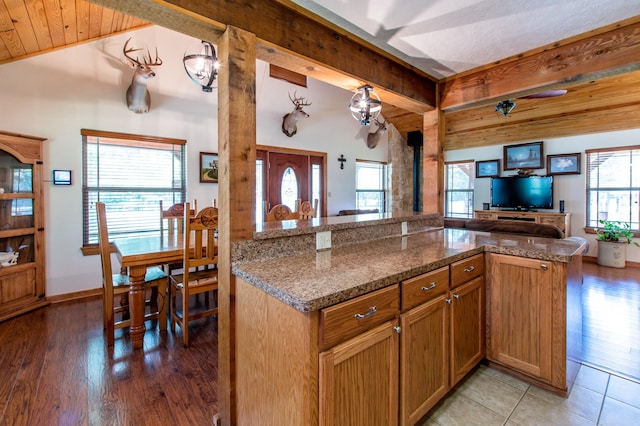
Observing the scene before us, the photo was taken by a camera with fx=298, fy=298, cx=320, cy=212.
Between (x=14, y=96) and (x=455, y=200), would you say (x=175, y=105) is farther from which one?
(x=455, y=200)

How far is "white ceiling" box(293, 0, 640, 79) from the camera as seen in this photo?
68.0 inches

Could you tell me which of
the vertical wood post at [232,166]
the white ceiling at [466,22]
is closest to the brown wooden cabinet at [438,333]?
the vertical wood post at [232,166]

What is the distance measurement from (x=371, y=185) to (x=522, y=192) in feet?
10.3

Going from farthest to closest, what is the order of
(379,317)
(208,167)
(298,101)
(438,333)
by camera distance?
(298,101), (208,167), (438,333), (379,317)

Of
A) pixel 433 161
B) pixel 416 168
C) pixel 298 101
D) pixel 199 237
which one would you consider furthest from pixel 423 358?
pixel 416 168

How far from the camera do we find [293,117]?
17.1 feet

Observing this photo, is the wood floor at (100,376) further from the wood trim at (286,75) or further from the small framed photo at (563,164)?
the small framed photo at (563,164)

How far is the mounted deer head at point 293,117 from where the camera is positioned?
5.19m

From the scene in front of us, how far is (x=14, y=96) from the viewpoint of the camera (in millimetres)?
3248

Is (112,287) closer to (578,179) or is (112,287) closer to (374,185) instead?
(374,185)

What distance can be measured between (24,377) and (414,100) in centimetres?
360

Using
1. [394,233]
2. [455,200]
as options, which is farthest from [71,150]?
[455,200]

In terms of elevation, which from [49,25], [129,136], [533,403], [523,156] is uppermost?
[49,25]

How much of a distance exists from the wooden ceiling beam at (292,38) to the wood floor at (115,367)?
2077 millimetres
